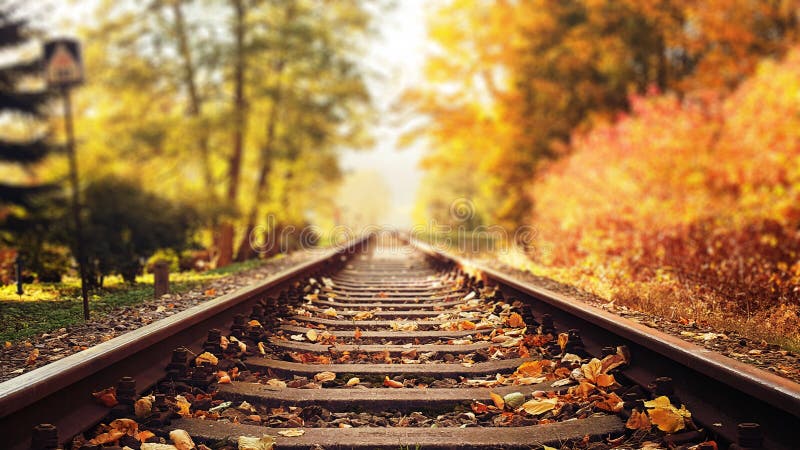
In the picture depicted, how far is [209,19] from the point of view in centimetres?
1883

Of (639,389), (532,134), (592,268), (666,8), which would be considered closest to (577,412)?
(639,389)

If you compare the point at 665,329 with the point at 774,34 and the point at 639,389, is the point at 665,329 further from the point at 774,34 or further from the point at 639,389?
the point at 774,34

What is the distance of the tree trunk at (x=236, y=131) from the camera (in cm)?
1805

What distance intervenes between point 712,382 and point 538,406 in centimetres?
89

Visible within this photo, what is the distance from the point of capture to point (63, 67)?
5816 mm

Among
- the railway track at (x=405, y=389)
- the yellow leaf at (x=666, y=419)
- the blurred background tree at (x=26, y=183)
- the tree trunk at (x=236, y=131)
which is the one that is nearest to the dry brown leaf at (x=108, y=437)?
the railway track at (x=405, y=389)

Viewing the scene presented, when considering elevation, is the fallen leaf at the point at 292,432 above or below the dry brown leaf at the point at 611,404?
below

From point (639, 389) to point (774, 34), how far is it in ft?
78.2

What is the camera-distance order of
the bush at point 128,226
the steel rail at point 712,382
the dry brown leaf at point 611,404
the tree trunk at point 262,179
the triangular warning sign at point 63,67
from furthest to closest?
the tree trunk at point 262,179, the bush at point 128,226, the triangular warning sign at point 63,67, the dry brown leaf at point 611,404, the steel rail at point 712,382

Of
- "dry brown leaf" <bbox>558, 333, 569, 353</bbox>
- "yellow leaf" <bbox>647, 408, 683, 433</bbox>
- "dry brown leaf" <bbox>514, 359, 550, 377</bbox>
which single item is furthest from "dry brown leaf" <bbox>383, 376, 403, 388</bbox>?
"yellow leaf" <bbox>647, 408, 683, 433</bbox>

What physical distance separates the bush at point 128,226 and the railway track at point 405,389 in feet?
18.5

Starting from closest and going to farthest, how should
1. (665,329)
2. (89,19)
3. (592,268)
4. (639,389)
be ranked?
(639,389)
(665,329)
(592,268)
(89,19)

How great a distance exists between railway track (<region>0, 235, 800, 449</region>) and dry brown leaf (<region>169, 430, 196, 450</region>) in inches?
0.7

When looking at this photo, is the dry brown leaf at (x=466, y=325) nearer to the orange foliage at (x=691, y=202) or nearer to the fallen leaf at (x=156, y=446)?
the orange foliage at (x=691, y=202)
